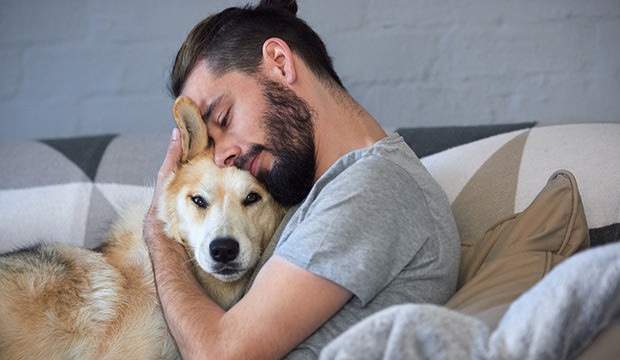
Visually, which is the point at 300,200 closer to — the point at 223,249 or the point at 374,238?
the point at 223,249

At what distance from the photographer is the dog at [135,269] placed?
1156mm

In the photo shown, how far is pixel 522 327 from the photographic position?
0.59 meters

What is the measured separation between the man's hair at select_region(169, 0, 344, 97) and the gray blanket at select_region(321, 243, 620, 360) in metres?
0.86

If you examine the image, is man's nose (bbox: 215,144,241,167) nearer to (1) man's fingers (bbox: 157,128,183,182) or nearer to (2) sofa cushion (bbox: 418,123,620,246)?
(1) man's fingers (bbox: 157,128,183,182)

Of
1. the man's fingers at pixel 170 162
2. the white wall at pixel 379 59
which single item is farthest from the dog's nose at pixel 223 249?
the white wall at pixel 379 59

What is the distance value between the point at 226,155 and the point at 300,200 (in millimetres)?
236

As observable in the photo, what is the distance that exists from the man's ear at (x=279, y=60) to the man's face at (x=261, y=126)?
0.03 meters

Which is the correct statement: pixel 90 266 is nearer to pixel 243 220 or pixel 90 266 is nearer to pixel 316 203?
pixel 243 220

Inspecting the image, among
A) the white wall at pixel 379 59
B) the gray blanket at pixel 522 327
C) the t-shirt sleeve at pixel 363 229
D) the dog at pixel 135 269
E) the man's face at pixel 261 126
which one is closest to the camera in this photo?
the gray blanket at pixel 522 327

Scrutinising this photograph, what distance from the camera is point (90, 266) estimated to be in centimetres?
128

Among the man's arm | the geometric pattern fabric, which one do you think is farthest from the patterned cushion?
the man's arm

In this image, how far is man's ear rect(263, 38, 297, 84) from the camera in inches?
50.3

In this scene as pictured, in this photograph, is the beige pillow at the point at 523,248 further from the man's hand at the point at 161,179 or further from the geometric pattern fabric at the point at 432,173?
the man's hand at the point at 161,179

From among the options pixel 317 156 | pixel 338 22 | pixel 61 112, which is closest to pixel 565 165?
pixel 317 156
